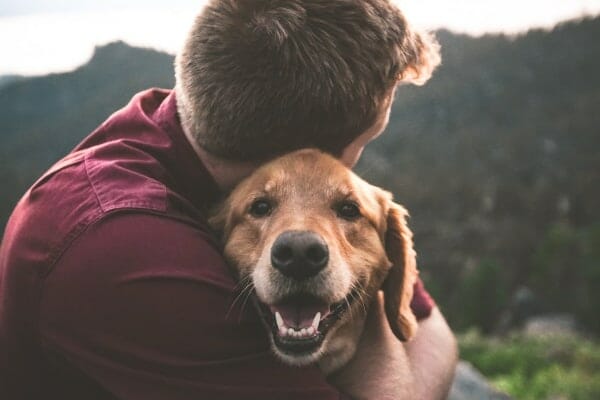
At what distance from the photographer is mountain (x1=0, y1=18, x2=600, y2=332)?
58.3ft

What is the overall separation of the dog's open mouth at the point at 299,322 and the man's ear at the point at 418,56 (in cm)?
116

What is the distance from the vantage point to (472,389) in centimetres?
632

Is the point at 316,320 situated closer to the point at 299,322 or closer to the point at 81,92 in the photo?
the point at 299,322

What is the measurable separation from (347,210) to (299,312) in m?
0.61

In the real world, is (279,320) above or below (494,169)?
above

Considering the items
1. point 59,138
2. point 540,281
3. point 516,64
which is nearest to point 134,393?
point 59,138

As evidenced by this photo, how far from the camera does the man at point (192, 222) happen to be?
2.20 metres

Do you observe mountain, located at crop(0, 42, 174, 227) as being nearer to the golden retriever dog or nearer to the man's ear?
the man's ear

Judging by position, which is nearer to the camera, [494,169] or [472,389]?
[472,389]

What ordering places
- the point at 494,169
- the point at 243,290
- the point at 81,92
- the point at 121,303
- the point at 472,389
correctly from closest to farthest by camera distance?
1. the point at 121,303
2. the point at 243,290
3. the point at 472,389
4. the point at 81,92
5. the point at 494,169

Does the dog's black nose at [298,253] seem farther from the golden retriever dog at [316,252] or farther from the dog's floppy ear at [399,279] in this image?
the dog's floppy ear at [399,279]

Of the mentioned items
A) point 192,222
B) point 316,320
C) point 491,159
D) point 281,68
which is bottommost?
point 491,159

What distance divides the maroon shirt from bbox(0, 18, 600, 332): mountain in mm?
7552

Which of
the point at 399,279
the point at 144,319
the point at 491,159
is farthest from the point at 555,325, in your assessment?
the point at 491,159
